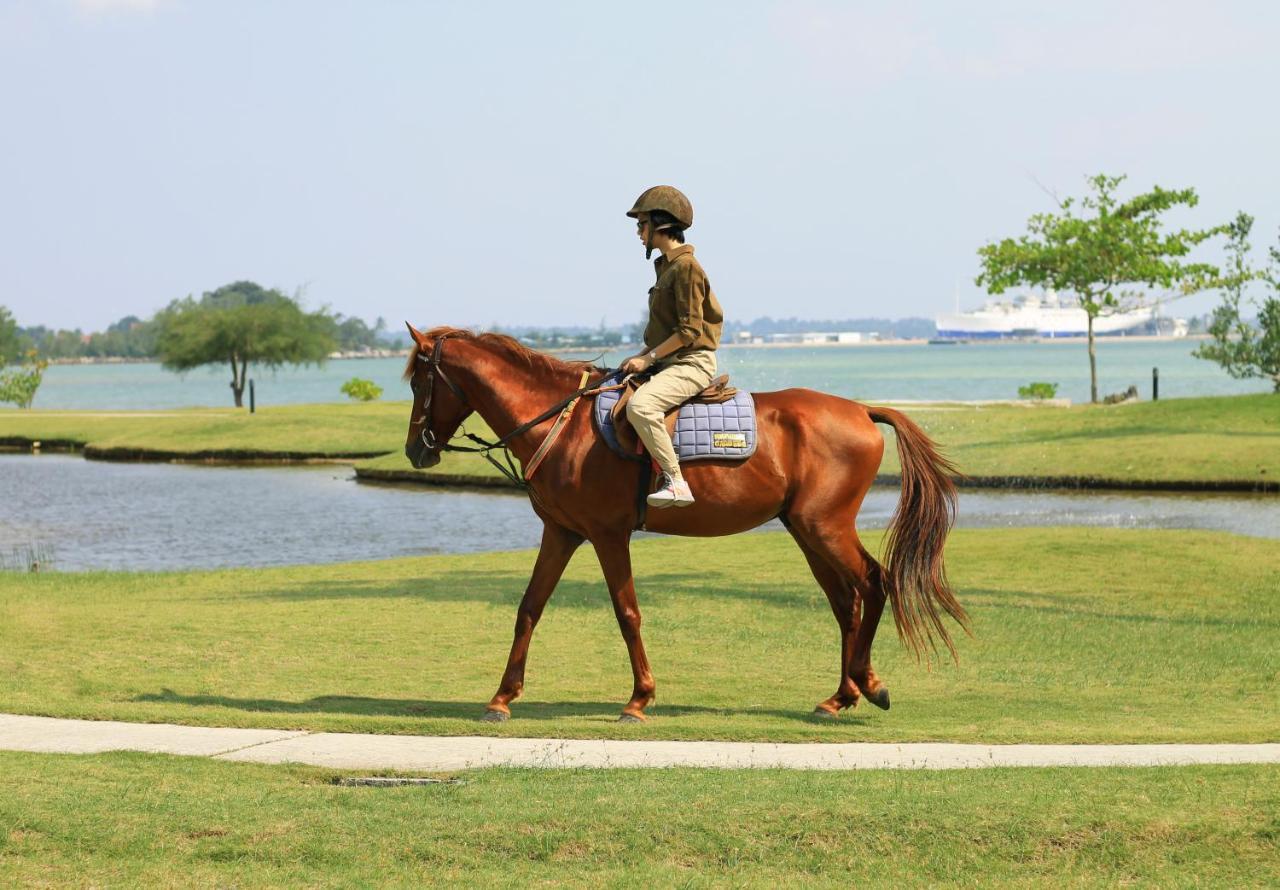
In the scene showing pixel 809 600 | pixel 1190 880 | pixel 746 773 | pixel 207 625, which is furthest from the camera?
pixel 809 600

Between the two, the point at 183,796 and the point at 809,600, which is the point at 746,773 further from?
the point at 809,600

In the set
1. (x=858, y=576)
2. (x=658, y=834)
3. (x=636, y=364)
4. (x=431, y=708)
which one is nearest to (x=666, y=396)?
(x=636, y=364)

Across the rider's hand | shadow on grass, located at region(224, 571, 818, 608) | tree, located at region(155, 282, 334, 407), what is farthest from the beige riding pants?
tree, located at region(155, 282, 334, 407)

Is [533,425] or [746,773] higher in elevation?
[533,425]

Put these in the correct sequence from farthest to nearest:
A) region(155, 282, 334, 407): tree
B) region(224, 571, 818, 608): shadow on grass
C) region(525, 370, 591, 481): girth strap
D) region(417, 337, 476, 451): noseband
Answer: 1. region(155, 282, 334, 407): tree
2. region(224, 571, 818, 608): shadow on grass
3. region(417, 337, 476, 451): noseband
4. region(525, 370, 591, 481): girth strap

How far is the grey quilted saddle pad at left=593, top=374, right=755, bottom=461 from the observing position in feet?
35.2

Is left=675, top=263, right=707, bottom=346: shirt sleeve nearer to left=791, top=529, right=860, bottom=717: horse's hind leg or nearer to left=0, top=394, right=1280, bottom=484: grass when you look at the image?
left=791, top=529, right=860, bottom=717: horse's hind leg

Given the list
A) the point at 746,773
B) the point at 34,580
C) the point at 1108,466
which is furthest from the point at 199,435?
the point at 746,773

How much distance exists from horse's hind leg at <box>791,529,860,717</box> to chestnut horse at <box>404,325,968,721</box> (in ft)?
0.03

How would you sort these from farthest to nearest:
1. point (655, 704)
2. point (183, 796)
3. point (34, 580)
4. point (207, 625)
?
point (34, 580) < point (207, 625) < point (655, 704) < point (183, 796)

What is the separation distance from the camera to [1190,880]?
6.73 meters

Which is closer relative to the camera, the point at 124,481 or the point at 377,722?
the point at 377,722

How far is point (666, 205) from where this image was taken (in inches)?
416

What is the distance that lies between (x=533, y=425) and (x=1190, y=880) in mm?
5591
